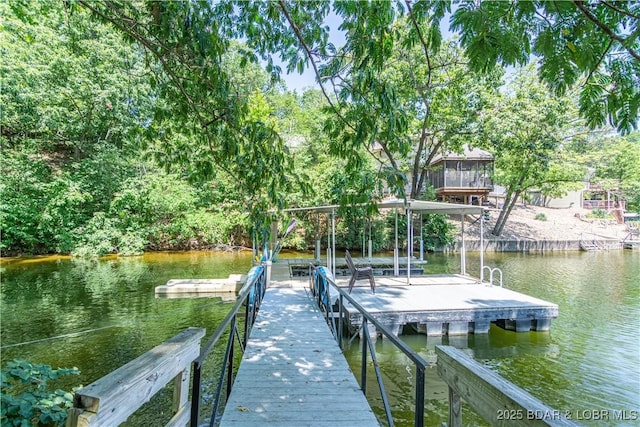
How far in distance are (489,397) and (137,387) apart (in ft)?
4.56

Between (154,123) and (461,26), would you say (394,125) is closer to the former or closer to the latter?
(461,26)

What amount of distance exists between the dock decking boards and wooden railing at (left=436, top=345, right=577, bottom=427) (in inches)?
53.6

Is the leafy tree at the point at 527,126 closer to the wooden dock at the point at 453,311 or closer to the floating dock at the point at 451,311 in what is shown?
the floating dock at the point at 451,311

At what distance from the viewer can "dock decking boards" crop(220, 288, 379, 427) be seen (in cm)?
296

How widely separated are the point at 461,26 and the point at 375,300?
6656 mm

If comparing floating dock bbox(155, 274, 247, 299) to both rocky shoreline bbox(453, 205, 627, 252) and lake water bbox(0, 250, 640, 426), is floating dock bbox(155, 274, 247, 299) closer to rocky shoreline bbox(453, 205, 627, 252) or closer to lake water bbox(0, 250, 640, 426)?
lake water bbox(0, 250, 640, 426)

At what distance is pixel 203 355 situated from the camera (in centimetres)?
197

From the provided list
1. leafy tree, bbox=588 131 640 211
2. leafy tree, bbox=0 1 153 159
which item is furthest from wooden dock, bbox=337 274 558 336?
leafy tree, bbox=588 131 640 211

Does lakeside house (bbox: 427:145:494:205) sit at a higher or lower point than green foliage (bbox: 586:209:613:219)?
higher

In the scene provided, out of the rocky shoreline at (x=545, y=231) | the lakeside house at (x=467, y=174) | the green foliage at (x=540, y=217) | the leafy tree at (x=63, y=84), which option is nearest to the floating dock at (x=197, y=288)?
the leafy tree at (x=63, y=84)

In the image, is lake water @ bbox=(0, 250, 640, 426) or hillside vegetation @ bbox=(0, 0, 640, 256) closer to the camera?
hillside vegetation @ bbox=(0, 0, 640, 256)

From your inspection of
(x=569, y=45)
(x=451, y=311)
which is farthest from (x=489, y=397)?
(x=451, y=311)

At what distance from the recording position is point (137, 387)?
4.38ft

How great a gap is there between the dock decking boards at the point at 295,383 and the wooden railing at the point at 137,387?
4.20 feet
